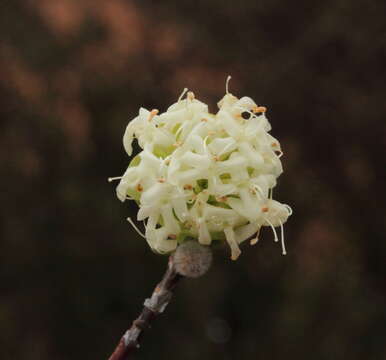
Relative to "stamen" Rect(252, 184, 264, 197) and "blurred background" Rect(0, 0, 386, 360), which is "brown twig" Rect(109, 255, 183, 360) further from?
"blurred background" Rect(0, 0, 386, 360)

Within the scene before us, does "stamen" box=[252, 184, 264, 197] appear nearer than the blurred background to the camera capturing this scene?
Yes

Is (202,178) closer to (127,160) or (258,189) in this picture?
(258,189)

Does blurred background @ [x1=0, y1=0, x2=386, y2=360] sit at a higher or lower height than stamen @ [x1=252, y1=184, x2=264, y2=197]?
higher

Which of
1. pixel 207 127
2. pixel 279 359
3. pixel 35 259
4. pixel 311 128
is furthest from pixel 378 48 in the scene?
pixel 207 127

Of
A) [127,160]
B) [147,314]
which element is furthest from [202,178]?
[127,160]

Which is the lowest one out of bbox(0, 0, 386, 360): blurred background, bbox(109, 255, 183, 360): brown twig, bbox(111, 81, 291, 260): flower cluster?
bbox(109, 255, 183, 360): brown twig

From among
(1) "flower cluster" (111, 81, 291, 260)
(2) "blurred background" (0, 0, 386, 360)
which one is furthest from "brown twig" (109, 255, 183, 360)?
(2) "blurred background" (0, 0, 386, 360)

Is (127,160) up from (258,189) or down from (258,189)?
up
